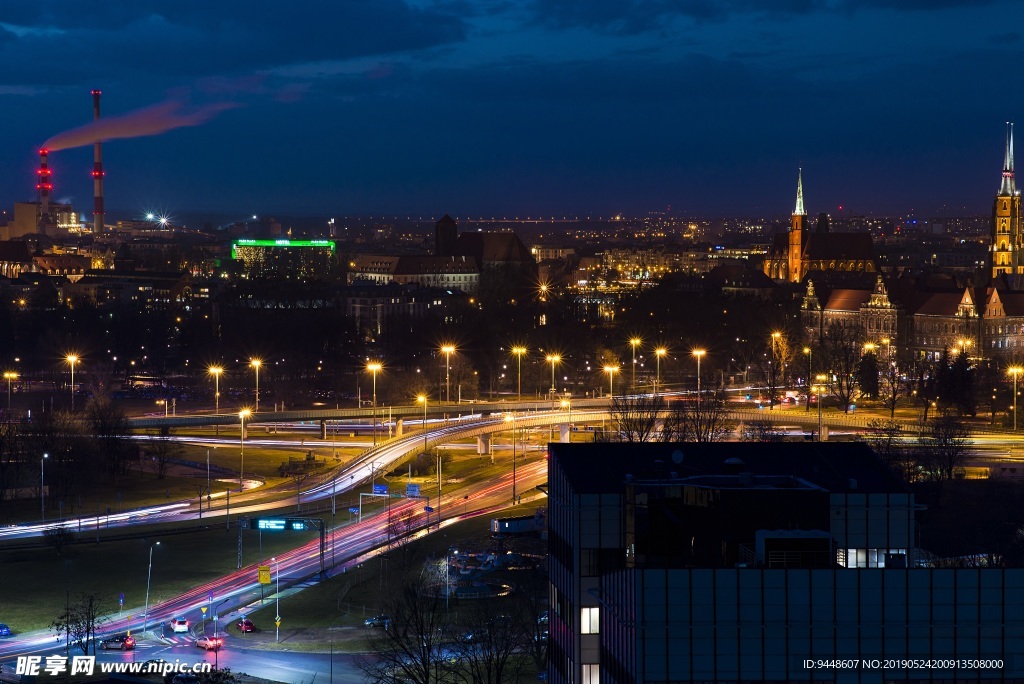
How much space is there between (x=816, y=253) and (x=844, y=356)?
66.3 m

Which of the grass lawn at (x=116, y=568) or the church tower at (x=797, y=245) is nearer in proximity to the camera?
the grass lawn at (x=116, y=568)

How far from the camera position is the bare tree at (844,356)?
87.8 meters

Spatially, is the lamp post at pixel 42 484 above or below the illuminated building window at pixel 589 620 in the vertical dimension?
below

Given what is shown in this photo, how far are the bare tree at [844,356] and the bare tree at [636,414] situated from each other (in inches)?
340

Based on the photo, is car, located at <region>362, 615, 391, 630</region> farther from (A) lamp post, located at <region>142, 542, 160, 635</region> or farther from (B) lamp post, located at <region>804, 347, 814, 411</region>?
(B) lamp post, located at <region>804, 347, 814, 411</region>

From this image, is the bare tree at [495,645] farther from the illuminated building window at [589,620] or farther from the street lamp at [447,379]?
the street lamp at [447,379]

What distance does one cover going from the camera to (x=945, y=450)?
63.8m

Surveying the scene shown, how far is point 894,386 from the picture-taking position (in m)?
85.8

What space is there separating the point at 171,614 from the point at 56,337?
233 feet

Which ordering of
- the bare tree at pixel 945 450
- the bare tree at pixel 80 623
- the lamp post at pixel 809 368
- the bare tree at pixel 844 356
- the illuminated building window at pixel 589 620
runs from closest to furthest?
the illuminated building window at pixel 589 620
the bare tree at pixel 80 623
the bare tree at pixel 945 450
the lamp post at pixel 809 368
the bare tree at pixel 844 356

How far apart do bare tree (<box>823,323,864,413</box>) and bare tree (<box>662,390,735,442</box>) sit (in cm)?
801

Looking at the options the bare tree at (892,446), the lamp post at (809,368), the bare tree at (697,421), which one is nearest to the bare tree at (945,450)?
the bare tree at (892,446)

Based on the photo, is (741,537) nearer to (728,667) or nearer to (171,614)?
(728,667)

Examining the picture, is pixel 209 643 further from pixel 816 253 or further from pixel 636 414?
pixel 816 253
